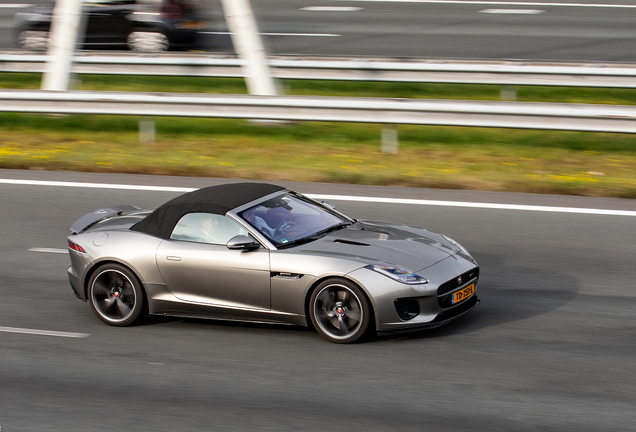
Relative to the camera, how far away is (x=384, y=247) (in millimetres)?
7152

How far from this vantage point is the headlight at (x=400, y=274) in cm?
671

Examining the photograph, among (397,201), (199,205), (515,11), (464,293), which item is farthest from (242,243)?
(515,11)

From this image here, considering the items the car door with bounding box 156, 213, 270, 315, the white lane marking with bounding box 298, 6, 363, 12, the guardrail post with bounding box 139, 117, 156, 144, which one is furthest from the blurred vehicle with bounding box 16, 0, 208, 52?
the car door with bounding box 156, 213, 270, 315

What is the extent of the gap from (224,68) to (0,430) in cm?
1112

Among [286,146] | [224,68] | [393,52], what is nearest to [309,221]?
[286,146]

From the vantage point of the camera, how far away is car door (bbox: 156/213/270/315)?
7082mm

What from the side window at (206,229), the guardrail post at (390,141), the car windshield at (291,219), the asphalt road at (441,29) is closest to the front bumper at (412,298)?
the car windshield at (291,219)

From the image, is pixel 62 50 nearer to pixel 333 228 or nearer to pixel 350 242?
pixel 333 228

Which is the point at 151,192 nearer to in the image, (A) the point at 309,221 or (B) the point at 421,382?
(A) the point at 309,221

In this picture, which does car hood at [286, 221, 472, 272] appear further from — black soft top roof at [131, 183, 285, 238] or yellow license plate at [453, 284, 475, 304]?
black soft top roof at [131, 183, 285, 238]

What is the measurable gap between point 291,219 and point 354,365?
1627 mm

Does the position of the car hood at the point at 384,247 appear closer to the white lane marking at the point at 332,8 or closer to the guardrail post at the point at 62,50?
the guardrail post at the point at 62,50

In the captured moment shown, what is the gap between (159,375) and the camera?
254 inches

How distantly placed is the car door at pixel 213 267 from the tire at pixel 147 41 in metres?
12.0
